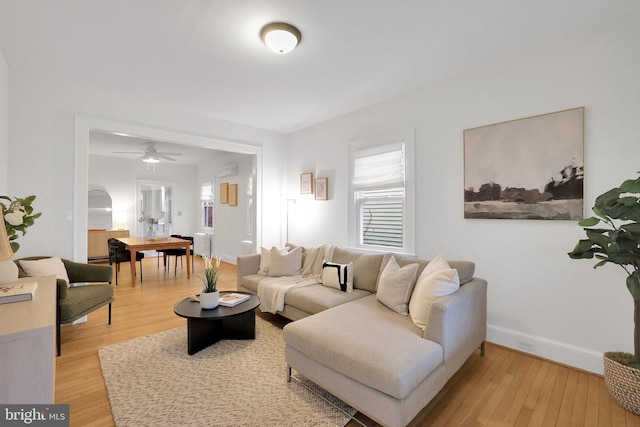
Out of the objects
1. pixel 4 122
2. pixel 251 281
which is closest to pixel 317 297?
pixel 251 281

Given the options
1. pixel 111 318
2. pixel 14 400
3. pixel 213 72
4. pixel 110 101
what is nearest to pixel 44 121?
pixel 110 101

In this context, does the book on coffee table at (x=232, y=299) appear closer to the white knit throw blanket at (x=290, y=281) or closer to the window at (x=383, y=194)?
the white knit throw blanket at (x=290, y=281)

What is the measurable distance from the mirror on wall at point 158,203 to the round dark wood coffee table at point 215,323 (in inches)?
243

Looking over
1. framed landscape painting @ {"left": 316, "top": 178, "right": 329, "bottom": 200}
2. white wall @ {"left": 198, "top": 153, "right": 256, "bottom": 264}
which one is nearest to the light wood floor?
framed landscape painting @ {"left": 316, "top": 178, "right": 329, "bottom": 200}

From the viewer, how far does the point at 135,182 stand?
7938 millimetres

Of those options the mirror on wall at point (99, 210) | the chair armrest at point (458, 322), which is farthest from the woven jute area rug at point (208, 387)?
the mirror on wall at point (99, 210)

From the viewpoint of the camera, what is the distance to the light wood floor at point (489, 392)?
74.5 inches

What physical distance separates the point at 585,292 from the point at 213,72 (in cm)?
406

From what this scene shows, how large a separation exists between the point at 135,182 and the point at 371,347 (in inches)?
325

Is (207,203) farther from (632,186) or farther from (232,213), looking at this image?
(632,186)

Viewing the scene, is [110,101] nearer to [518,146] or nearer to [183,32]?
[183,32]

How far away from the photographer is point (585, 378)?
2355 mm

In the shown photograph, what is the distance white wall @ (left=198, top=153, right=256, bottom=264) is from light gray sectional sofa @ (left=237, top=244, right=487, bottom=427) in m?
4.30

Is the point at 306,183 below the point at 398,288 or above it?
above
